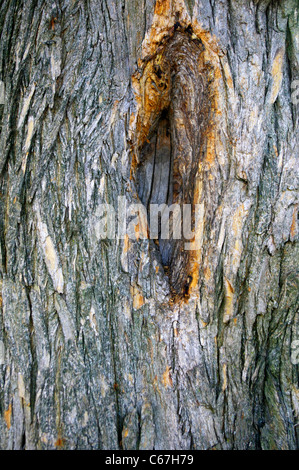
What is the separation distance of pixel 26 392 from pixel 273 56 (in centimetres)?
213

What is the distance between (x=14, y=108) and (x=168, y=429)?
71.8 inches

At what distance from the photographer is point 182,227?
2086 mm

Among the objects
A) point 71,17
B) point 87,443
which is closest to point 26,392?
point 87,443

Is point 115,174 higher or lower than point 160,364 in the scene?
higher

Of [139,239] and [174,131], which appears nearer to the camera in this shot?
[139,239]

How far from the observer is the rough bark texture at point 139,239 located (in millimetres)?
1891

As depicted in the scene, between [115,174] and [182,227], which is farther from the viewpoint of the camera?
[182,227]

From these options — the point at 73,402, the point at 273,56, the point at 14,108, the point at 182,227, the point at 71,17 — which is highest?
the point at 71,17

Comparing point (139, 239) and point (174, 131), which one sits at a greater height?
point (174, 131)

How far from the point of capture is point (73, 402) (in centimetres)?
186

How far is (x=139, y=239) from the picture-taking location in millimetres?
1976

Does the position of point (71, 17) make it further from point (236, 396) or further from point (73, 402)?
point (236, 396)

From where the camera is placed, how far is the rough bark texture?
1891mm

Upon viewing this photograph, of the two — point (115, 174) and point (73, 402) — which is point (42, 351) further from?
point (115, 174)
